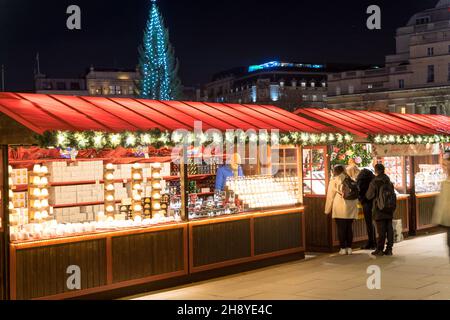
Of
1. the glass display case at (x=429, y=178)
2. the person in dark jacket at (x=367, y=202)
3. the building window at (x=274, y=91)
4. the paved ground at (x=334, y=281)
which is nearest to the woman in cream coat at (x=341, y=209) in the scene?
the paved ground at (x=334, y=281)

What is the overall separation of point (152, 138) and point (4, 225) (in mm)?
2622

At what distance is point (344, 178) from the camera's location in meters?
13.0

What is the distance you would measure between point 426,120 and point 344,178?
22.3 ft

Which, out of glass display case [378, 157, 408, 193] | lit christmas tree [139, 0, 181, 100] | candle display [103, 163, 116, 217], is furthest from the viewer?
lit christmas tree [139, 0, 181, 100]

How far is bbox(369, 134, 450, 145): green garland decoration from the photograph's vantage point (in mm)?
14695

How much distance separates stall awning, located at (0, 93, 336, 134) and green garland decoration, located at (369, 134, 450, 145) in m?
1.50

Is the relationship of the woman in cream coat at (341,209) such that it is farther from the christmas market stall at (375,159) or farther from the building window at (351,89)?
the building window at (351,89)

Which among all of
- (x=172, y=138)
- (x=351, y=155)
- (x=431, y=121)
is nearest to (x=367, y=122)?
(x=351, y=155)

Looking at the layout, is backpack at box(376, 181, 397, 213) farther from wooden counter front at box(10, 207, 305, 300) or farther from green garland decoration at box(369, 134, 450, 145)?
green garland decoration at box(369, 134, 450, 145)

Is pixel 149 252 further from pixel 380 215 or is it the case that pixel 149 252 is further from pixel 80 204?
pixel 380 215

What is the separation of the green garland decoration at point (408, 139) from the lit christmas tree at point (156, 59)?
46.4 metres

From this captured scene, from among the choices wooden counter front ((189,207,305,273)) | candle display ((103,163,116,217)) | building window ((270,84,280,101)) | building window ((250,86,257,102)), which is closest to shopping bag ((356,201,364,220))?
wooden counter front ((189,207,305,273))
